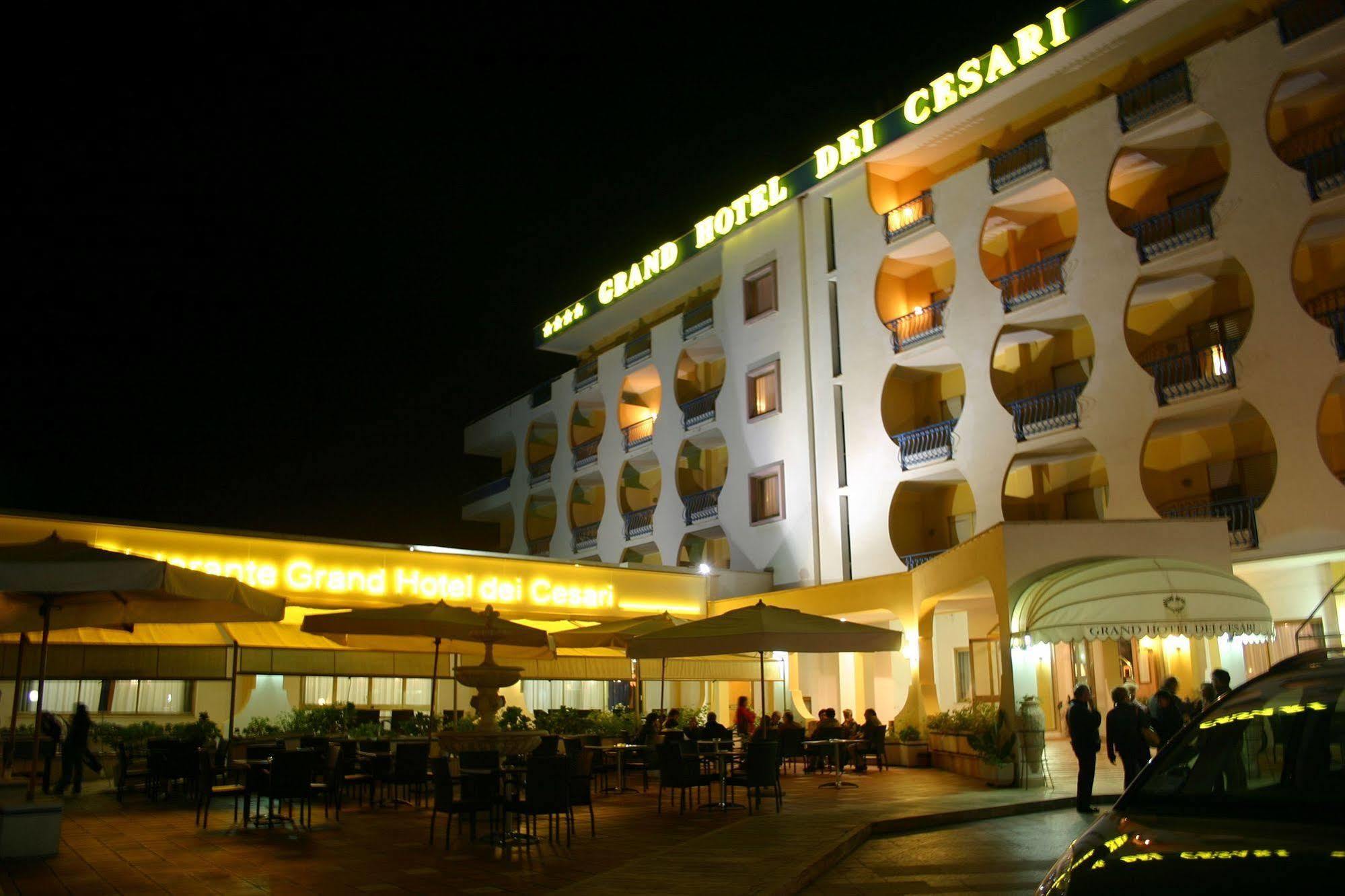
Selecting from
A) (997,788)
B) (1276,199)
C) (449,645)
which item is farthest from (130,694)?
(1276,199)

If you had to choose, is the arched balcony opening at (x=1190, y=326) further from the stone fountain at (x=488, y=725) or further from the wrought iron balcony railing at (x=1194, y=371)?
the stone fountain at (x=488, y=725)

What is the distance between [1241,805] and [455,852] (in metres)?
8.28

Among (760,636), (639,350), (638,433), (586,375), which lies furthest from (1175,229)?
(586,375)

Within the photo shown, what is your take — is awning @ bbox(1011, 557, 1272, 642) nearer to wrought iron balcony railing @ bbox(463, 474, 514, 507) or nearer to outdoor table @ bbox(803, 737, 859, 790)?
outdoor table @ bbox(803, 737, 859, 790)

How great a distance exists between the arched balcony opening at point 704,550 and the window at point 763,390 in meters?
4.61

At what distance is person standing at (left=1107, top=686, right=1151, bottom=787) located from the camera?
1245 centimetres

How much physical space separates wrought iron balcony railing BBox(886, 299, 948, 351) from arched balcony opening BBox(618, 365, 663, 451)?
10.2 meters

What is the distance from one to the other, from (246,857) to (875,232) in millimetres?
22621

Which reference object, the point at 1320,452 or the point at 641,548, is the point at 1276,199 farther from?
the point at 641,548

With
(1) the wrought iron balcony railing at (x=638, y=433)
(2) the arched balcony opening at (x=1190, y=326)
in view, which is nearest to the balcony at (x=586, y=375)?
(1) the wrought iron balcony railing at (x=638, y=433)

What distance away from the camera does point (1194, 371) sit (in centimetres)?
2225

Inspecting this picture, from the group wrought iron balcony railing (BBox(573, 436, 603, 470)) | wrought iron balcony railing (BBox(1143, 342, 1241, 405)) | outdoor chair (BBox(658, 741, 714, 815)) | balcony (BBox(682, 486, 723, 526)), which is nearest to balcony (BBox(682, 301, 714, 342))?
balcony (BBox(682, 486, 723, 526))

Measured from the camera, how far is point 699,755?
44.8 ft

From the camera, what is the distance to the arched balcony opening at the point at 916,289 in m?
27.3
